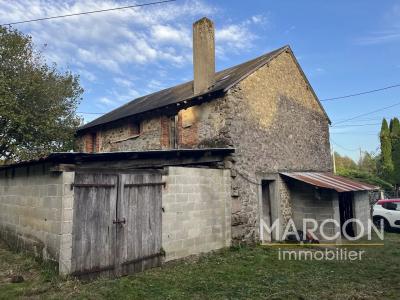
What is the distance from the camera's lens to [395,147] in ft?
95.7

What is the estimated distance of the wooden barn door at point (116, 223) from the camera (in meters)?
6.23

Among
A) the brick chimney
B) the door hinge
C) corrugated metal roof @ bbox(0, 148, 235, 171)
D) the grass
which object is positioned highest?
the brick chimney

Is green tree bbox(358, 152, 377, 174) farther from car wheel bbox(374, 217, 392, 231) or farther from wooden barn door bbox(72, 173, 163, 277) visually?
wooden barn door bbox(72, 173, 163, 277)

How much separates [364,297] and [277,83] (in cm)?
897

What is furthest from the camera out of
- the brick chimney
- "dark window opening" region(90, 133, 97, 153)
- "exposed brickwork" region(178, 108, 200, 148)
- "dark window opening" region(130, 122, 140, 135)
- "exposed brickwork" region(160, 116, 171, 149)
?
"dark window opening" region(90, 133, 97, 153)

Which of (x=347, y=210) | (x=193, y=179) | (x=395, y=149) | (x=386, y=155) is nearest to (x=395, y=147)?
(x=395, y=149)

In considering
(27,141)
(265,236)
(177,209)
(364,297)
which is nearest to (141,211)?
(177,209)

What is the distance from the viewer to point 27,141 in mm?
16609

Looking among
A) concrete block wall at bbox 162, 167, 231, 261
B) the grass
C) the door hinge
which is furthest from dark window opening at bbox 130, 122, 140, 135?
the door hinge

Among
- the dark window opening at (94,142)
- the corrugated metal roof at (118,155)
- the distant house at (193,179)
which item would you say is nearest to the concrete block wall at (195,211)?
the distant house at (193,179)

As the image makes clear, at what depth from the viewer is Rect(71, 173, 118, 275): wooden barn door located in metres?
6.14

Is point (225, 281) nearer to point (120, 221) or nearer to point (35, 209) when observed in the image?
point (120, 221)

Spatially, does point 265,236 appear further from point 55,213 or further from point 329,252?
point 55,213

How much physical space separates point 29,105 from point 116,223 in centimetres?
1242
